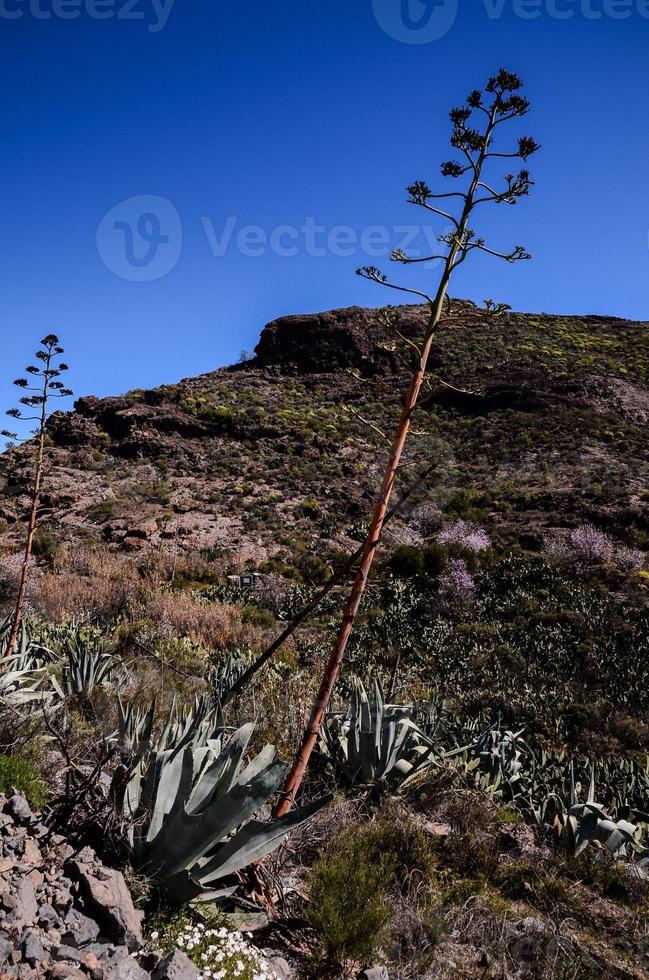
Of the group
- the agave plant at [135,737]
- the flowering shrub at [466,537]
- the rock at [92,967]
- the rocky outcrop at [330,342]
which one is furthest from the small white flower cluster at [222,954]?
the rocky outcrop at [330,342]

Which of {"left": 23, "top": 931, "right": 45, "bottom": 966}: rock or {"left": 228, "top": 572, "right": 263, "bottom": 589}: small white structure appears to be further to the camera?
{"left": 228, "top": 572, "right": 263, "bottom": 589}: small white structure

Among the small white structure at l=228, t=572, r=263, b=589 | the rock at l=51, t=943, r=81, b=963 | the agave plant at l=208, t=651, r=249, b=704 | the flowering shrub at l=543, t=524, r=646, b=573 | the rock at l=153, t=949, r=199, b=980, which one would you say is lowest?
the small white structure at l=228, t=572, r=263, b=589

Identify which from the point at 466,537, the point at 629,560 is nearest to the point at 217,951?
the point at 629,560

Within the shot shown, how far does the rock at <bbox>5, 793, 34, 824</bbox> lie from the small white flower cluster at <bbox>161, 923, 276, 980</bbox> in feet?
2.22

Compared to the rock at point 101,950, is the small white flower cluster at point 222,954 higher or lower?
lower

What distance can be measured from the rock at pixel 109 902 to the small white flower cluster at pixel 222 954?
94mm

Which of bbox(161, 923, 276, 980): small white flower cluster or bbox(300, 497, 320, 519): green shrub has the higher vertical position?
bbox(300, 497, 320, 519): green shrub

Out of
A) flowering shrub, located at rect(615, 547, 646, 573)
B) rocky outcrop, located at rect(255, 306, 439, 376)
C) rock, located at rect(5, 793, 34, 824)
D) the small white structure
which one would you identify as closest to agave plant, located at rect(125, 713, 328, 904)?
rock, located at rect(5, 793, 34, 824)

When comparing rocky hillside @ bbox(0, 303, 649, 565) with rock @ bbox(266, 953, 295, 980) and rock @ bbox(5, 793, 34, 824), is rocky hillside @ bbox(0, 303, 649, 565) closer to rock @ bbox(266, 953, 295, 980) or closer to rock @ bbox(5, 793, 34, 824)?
rock @ bbox(5, 793, 34, 824)

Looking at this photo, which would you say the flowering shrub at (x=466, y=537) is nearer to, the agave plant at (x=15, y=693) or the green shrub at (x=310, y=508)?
the green shrub at (x=310, y=508)

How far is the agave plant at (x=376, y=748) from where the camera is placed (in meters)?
3.76

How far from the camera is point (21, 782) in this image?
7.93 feet

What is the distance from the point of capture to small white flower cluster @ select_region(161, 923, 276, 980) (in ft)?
5.99

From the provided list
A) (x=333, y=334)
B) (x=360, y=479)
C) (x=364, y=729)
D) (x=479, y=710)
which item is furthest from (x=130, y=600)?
(x=333, y=334)
